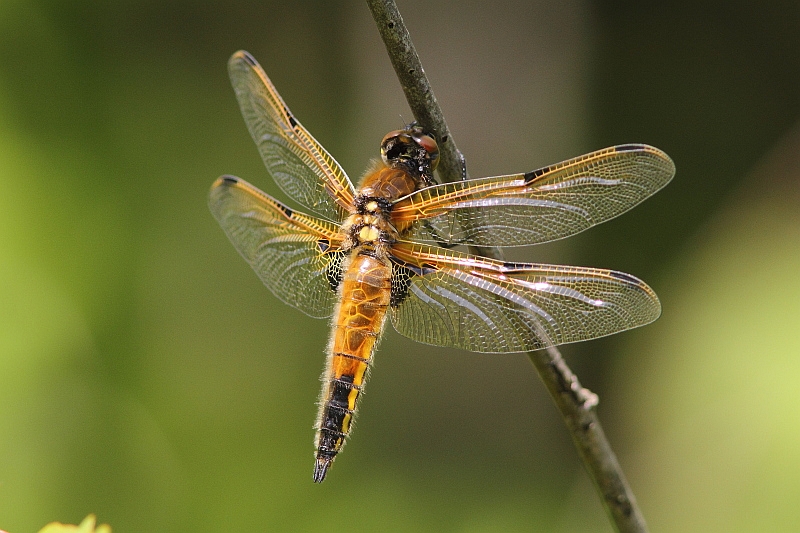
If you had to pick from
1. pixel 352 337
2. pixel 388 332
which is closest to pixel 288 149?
pixel 352 337

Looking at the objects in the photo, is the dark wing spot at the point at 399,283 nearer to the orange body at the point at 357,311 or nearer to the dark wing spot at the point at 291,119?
the orange body at the point at 357,311

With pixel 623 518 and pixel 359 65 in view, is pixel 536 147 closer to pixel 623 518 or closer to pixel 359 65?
pixel 359 65

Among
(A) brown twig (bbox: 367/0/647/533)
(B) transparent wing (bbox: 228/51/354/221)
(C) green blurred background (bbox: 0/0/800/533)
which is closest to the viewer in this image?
(A) brown twig (bbox: 367/0/647/533)

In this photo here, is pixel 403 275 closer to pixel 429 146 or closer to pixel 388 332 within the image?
pixel 429 146

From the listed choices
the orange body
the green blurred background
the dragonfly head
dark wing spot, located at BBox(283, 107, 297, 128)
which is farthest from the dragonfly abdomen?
the green blurred background

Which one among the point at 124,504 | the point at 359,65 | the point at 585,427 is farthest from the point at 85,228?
the point at 585,427

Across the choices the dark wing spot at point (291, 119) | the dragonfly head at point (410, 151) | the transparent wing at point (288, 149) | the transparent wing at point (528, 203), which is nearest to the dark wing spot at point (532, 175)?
the transparent wing at point (528, 203)

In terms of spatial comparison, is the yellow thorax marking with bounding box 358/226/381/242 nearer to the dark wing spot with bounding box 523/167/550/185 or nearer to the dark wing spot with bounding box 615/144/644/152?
the dark wing spot with bounding box 523/167/550/185
